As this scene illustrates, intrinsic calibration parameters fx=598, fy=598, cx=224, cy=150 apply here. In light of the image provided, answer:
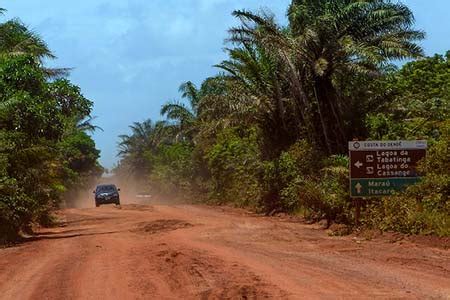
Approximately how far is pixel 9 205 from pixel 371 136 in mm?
13671

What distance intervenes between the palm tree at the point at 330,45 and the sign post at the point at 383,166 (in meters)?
6.73

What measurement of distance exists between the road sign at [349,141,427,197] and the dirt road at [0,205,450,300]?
71.7 inches

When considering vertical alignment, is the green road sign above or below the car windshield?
above

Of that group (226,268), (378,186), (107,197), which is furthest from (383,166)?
(107,197)

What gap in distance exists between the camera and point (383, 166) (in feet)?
56.3

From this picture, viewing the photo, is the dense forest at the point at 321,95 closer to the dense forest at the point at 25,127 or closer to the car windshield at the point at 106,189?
the dense forest at the point at 25,127

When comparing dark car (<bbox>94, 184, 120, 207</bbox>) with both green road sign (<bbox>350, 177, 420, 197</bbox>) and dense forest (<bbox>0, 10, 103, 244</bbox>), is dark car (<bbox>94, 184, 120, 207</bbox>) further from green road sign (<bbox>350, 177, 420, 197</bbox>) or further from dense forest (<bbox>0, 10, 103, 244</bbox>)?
green road sign (<bbox>350, 177, 420, 197</bbox>)

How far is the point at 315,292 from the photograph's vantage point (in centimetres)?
811

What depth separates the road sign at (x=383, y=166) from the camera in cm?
1712

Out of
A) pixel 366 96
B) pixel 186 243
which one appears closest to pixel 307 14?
pixel 366 96

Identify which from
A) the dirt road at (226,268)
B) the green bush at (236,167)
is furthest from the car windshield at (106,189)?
the dirt road at (226,268)

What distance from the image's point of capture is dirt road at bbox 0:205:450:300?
8461 mm

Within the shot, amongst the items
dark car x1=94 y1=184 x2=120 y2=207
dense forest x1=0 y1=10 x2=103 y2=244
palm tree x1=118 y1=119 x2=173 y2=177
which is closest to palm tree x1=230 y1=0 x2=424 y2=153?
dense forest x1=0 y1=10 x2=103 y2=244

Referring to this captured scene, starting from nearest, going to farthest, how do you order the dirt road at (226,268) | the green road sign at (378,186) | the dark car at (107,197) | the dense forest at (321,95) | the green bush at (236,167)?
the dirt road at (226,268) < the green road sign at (378,186) < the dense forest at (321,95) < the green bush at (236,167) < the dark car at (107,197)
